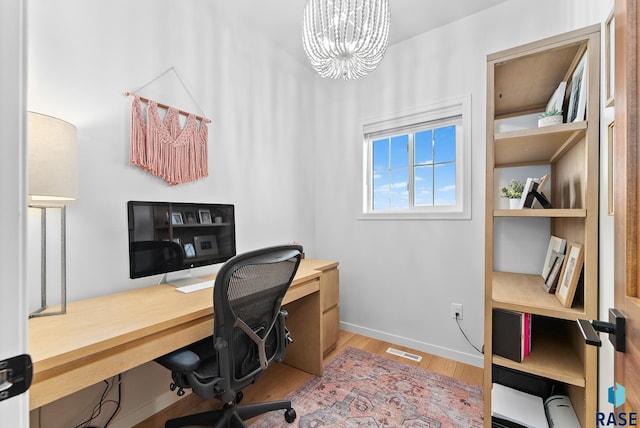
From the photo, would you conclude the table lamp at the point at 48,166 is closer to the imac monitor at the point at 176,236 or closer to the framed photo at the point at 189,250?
the imac monitor at the point at 176,236

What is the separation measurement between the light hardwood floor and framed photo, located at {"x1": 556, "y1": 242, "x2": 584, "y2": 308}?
3.32 ft

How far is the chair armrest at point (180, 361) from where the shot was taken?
3.63 ft

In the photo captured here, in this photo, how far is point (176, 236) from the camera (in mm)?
1621

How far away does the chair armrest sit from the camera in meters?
1.11

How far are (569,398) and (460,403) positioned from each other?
565mm

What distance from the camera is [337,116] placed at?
2.91 metres

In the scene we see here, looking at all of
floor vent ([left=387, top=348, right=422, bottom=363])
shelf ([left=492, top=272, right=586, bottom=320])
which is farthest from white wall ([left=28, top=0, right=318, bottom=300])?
shelf ([left=492, top=272, right=586, bottom=320])

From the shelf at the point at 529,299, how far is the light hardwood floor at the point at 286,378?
0.82 meters

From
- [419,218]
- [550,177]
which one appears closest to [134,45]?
[419,218]

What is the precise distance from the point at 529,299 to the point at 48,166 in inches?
87.8

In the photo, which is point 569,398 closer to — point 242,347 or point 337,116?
point 242,347

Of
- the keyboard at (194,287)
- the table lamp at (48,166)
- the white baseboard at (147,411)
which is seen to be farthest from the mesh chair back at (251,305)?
the white baseboard at (147,411)

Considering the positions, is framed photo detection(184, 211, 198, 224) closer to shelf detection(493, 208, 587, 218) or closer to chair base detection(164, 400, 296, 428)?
chair base detection(164, 400, 296, 428)

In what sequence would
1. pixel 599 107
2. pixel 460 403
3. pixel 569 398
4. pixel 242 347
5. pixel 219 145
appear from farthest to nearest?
pixel 219 145 < pixel 460 403 < pixel 569 398 < pixel 242 347 < pixel 599 107
